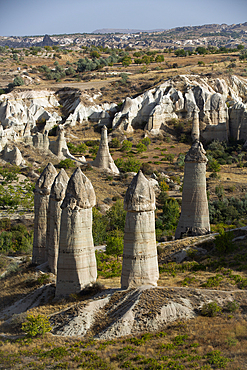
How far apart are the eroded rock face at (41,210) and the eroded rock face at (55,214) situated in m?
1.55

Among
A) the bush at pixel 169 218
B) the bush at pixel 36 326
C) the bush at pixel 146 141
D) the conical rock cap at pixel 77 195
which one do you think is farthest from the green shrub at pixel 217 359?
the bush at pixel 146 141

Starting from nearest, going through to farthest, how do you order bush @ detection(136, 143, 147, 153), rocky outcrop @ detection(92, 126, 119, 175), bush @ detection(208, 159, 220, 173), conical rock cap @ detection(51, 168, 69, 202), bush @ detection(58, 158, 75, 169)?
conical rock cap @ detection(51, 168, 69, 202) < bush @ detection(58, 158, 75, 169) < rocky outcrop @ detection(92, 126, 119, 175) < bush @ detection(208, 159, 220, 173) < bush @ detection(136, 143, 147, 153)

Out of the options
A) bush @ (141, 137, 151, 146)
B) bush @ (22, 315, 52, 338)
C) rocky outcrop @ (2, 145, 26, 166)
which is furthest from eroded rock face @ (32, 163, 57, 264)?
bush @ (141, 137, 151, 146)

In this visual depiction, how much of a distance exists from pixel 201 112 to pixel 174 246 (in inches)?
1751

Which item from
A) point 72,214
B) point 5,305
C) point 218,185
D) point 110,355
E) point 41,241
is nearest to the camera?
point 110,355

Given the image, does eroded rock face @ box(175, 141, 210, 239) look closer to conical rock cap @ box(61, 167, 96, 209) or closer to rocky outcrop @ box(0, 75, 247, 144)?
conical rock cap @ box(61, 167, 96, 209)

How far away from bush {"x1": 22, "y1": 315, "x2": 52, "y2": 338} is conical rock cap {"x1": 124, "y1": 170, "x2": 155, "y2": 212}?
4397 mm

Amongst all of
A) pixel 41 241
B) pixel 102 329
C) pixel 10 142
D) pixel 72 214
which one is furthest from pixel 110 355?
pixel 10 142

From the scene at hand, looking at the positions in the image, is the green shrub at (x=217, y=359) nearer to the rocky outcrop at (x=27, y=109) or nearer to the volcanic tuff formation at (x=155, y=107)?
the rocky outcrop at (x=27, y=109)

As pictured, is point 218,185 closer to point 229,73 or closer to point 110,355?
point 110,355

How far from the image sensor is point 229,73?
72438 mm

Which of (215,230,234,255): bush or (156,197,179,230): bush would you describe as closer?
(215,230,234,255): bush

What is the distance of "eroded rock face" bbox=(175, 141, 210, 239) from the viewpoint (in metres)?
20.5

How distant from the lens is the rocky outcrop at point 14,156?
40875 millimetres
